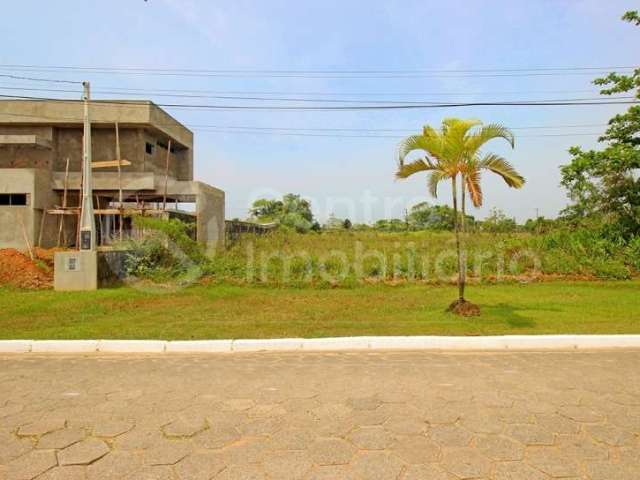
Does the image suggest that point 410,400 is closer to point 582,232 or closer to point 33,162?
point 582,232

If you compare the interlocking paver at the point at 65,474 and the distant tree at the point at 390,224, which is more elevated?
the distant tree at the point at 390,224

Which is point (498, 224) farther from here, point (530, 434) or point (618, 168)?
point (530, 434)

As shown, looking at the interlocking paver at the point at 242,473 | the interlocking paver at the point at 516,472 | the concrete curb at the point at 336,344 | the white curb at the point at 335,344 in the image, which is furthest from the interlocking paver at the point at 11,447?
the white curb at the point at 335,344

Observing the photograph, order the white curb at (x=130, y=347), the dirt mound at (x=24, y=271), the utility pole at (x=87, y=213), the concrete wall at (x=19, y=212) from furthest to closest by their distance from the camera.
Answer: the concrete wall at (x=19, y=212) → the dirt mound at (x=24, y=271) → the utility pole at (x=87, y=213) → the white curb at (x=130, y=347)

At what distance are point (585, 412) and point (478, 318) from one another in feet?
14.6

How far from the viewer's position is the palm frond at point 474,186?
8.14m

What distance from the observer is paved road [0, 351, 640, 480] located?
290 centimetres

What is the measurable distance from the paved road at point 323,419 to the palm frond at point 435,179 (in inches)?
148

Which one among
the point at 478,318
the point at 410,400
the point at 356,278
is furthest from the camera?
Answer: the point at 356,278

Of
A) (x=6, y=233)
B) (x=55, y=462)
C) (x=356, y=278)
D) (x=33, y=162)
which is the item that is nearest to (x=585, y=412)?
(x=55, y=462)

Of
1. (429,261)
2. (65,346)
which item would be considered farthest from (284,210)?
(65,346)

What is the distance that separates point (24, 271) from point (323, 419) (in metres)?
12.4

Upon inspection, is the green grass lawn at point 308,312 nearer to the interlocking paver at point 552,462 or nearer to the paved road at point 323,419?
the paved road at point 323,419

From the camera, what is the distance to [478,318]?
324 inches
